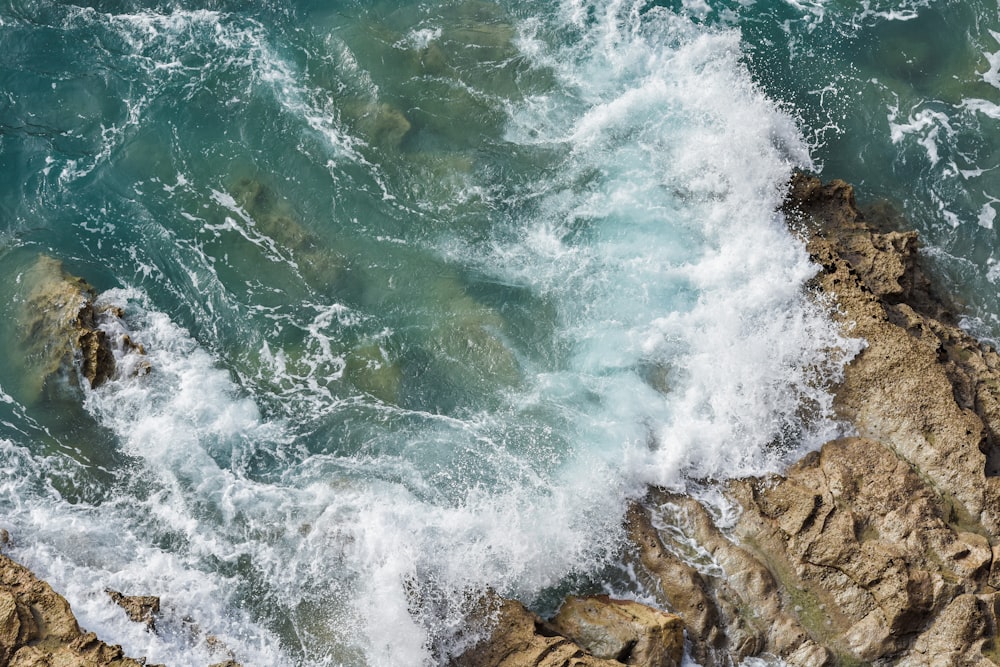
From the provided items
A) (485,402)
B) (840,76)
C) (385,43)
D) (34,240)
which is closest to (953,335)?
(840,76)

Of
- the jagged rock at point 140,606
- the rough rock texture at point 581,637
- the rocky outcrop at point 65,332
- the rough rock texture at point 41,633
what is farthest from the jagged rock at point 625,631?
the rocky outcrop at point 65,332

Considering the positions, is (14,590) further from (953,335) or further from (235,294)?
(953,335)

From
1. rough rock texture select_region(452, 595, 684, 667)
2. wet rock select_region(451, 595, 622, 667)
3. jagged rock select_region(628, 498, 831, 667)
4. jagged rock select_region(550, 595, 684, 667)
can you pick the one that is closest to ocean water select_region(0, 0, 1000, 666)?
wet rock select_region(451, 595, 622, 667)

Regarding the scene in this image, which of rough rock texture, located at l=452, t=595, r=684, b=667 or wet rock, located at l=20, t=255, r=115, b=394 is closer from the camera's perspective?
rough rock texture, located at l=452, t=595, r=684, b=667

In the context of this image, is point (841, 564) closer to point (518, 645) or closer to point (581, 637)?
point (581, 637)

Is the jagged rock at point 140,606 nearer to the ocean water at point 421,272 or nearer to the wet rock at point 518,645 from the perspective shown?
the ocean water at point 421,272

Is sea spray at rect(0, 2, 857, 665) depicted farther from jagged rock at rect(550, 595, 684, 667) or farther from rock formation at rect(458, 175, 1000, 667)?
jagged rock at rect(550, 595, 684, 667)

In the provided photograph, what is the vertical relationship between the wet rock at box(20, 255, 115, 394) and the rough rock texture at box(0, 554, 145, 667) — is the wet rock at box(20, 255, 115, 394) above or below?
above
